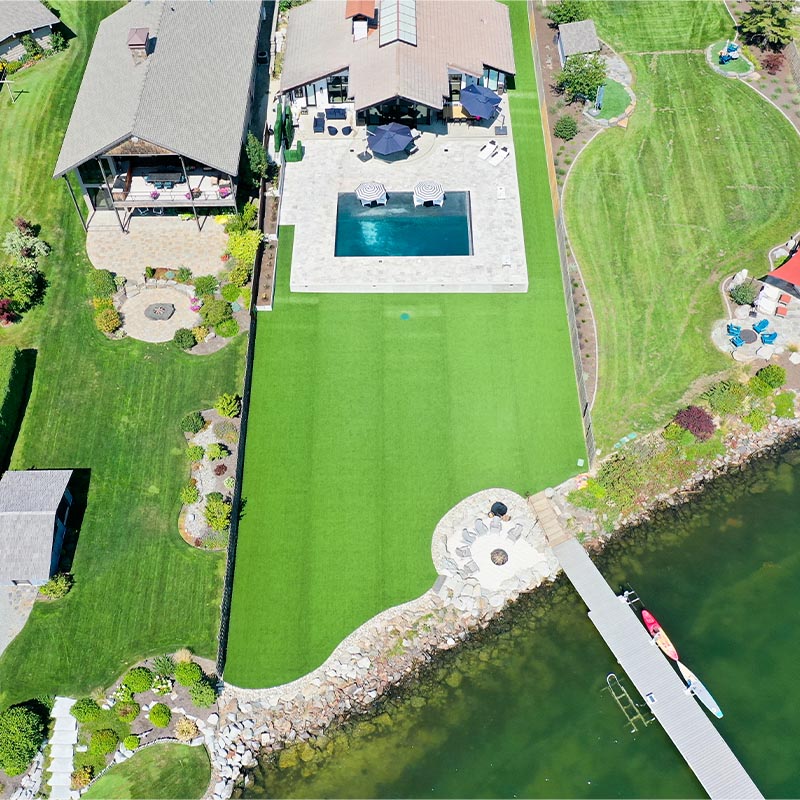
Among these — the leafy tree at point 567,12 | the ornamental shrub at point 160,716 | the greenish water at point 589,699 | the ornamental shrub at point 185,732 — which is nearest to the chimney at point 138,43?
the leafy tree at point 567,12

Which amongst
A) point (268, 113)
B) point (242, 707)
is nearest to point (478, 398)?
point (242, 707)

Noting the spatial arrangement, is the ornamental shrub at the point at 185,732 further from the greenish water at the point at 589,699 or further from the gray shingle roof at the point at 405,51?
the gray shingle roof at the point at 405,51

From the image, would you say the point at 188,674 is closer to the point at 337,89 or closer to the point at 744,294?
the point at 744,294

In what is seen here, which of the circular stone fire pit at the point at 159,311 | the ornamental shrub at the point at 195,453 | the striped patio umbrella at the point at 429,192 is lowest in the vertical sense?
the ornamental shrub at the point at 195,453

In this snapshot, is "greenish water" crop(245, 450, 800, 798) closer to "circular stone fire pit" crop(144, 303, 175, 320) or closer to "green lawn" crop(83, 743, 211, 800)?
"green lawn" crop(83, 743, 211, 800)

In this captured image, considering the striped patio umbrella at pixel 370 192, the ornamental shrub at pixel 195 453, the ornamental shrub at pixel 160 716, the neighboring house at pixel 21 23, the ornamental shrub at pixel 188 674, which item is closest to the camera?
the ornamental shrub at pixel 160 716

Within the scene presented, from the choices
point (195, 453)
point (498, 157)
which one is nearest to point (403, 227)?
point (498, 157)

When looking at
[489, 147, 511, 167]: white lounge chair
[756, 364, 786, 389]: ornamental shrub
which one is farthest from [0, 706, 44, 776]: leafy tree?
[489, 147, 511, 167]: white lounge chair
